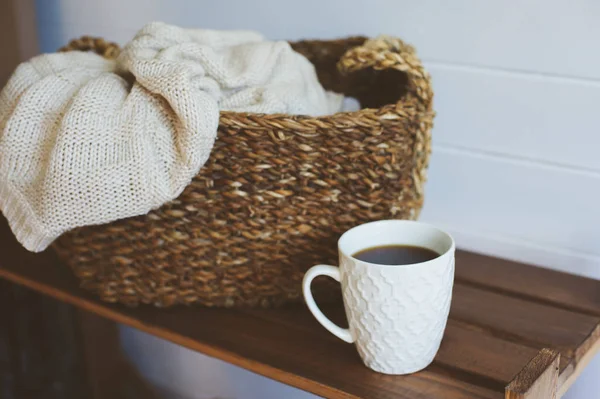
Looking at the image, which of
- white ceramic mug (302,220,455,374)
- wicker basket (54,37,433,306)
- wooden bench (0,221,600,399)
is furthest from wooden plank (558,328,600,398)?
wicker basket (54,37,433,306)

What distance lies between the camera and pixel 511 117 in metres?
0.84

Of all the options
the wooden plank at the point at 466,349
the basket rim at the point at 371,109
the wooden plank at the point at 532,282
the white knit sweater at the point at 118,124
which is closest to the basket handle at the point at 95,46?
the basket rim at the point at 371,109

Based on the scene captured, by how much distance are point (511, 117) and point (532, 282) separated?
0.19m

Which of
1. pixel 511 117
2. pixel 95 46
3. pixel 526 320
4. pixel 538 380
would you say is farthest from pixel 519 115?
pixel 95 46

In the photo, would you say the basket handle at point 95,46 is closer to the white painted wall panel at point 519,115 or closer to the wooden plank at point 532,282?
the white painted wall panel at point 519,115

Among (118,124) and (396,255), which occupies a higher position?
(118,124)

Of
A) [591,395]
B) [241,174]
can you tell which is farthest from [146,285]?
[591,395]

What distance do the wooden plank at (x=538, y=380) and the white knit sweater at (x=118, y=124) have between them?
1.07 feet

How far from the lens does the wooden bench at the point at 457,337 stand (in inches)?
24.1

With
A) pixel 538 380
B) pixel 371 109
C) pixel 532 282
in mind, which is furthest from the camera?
pixel 532 282

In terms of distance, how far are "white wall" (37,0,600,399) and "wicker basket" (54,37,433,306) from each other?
12 centimetres

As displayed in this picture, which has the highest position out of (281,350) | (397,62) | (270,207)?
(397,62)

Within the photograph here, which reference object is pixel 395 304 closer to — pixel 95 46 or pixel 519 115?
pixel 519 115

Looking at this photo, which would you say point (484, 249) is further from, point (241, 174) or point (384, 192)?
point (241, 174)
